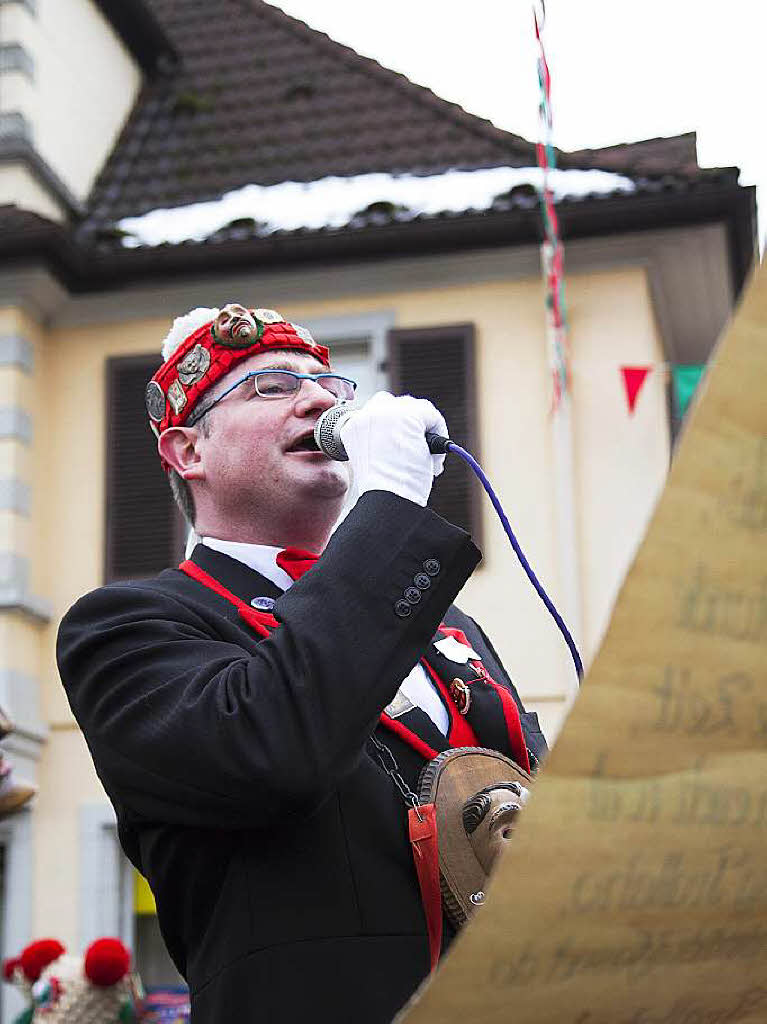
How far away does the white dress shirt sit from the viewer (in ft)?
6.69

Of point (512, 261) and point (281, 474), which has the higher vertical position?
point (512, 261)

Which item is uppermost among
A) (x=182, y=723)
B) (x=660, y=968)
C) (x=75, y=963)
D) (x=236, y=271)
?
(x=236, y=271)

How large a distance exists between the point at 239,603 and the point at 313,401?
14.5 inches

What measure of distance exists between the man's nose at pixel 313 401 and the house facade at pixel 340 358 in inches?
282

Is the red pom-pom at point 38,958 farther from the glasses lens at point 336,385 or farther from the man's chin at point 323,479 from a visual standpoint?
the man's chin at point 323,479

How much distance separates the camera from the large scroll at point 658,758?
3.04 feet

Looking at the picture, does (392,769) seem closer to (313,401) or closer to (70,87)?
(313,401)

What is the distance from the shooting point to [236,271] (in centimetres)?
1040

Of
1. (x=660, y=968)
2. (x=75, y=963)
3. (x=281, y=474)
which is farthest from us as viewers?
(x=75, y=963)

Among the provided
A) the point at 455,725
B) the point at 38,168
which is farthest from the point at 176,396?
the point at 38,168

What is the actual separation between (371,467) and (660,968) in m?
0.90

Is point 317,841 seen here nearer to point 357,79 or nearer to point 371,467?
point 371,467

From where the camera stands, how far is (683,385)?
33.2 ft

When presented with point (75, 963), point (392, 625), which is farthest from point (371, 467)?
point (75, 963)
